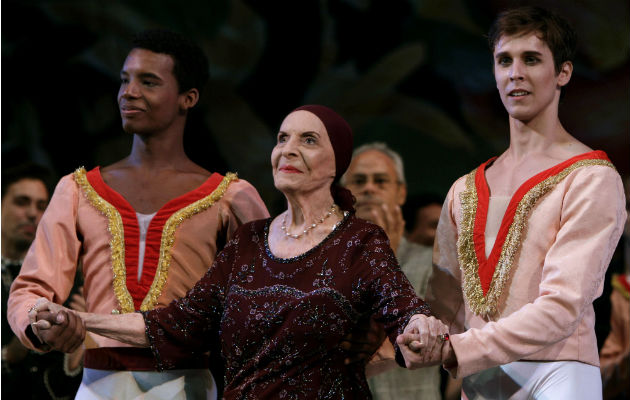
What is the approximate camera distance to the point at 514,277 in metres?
2.56

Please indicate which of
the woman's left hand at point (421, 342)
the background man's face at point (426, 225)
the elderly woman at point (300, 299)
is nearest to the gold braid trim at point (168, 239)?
the elderly woman at point (300, 299)

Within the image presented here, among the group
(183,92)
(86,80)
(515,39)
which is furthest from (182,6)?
(515,39)

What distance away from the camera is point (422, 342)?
90.6 inches

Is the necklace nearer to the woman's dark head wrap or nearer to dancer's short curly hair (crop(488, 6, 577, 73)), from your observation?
the woman's dark head wrap

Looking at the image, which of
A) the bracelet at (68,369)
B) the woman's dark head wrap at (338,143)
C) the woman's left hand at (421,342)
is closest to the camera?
the woman's left hand at (421,342)

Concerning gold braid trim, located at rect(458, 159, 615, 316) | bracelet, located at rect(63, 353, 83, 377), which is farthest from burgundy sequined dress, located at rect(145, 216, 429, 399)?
bracelet, located at rect(63, 353, 83, 377)

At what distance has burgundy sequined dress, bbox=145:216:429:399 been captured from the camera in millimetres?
2486

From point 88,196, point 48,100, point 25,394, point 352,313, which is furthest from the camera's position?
point 48,100

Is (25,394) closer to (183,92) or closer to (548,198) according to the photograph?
(183,92)

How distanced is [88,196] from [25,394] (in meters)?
1.69

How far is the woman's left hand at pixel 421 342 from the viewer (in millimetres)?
2307

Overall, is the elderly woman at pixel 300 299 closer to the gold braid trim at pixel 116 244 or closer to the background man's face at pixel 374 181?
the gold braid trim at pixel 116 244

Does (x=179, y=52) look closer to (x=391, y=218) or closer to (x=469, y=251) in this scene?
(x=469, y=251)

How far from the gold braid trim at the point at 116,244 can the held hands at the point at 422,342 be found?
1064 millimetres
